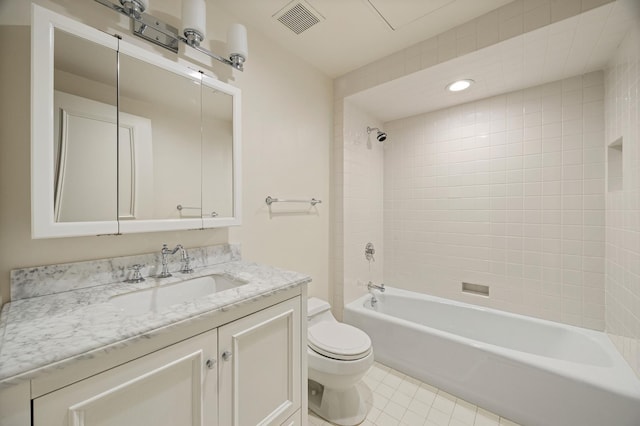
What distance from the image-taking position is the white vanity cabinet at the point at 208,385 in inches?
23.1

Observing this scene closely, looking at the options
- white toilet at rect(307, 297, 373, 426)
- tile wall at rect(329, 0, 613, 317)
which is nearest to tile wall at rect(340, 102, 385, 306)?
tile wall at rect(329, 0, 613, 317)

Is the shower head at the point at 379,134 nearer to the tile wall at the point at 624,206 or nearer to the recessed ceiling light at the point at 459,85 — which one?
the recessed ceiling light at the point at 459,85

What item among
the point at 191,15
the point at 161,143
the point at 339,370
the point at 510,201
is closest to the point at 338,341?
the point at 339,370

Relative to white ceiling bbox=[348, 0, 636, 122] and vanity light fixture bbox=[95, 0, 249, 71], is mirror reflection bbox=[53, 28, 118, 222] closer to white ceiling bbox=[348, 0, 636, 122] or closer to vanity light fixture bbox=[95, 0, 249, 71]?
vanity light fixture bbox=[95, 0, 249, 71]

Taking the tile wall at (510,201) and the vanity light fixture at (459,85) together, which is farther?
the vanity light fixture at (459,85)

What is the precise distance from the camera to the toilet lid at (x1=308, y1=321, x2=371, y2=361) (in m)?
1.40

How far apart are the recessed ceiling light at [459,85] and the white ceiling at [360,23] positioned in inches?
16.7

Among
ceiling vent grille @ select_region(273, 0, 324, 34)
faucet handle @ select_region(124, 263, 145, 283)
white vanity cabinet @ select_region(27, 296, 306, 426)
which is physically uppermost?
ceiling vent grille @ select_region(273, 0, 324, 34)

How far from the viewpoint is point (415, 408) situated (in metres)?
1.55

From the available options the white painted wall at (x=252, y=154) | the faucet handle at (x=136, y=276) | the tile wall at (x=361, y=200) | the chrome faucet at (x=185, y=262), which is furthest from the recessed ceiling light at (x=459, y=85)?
the faucet handle at (x=136, y=276)

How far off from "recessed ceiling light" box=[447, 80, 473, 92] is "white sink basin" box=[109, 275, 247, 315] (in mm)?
2069

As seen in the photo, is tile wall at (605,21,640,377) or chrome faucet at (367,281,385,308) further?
chrome faucet at (367,281,385,308)

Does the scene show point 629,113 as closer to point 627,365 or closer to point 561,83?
point 561,83

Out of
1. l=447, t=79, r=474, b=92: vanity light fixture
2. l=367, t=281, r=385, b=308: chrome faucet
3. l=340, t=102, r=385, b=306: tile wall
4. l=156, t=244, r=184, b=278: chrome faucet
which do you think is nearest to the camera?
l=156, t=244, r=184, b=278: chrome faucet
